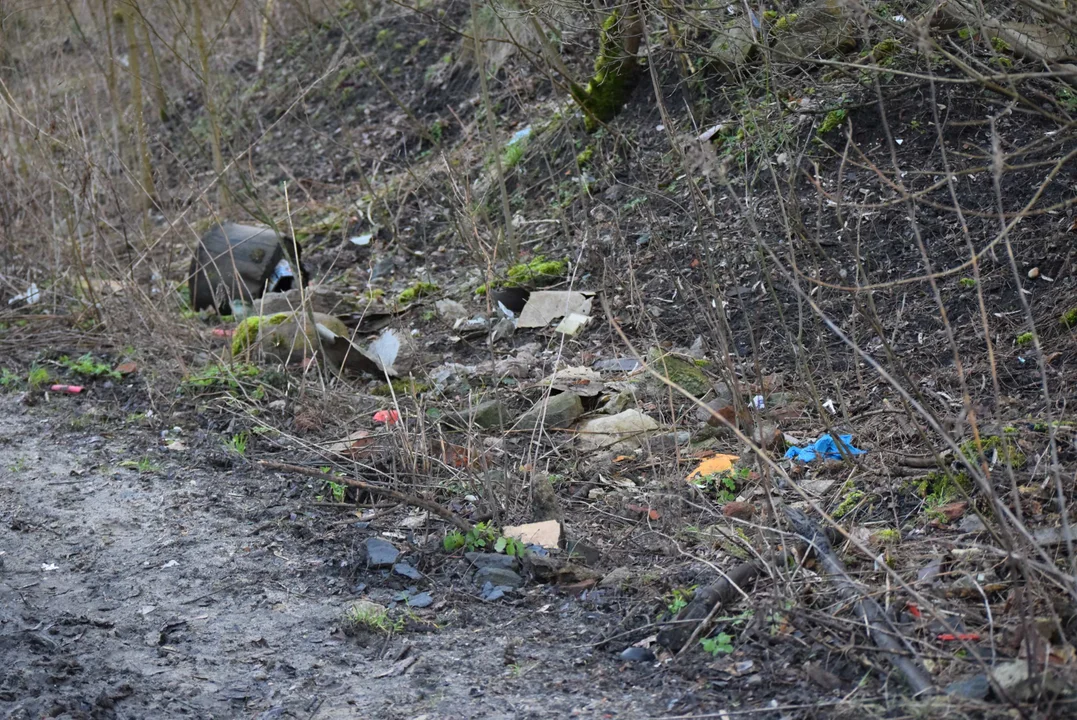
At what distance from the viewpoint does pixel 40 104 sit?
7109mm

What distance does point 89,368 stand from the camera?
230 inches

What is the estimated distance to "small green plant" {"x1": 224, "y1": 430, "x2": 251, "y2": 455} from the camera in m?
4.59

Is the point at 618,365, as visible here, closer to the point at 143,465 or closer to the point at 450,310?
the point at 450,310

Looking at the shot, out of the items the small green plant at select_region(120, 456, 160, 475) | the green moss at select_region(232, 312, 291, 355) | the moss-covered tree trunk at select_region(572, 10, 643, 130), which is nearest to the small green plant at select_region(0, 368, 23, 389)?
the green moss at select_region(232, 312, 291, 355)

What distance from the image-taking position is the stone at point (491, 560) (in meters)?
3.31

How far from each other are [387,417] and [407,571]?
3.02 ft

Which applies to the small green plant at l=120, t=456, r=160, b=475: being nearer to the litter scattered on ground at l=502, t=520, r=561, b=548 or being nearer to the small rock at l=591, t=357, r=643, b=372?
the litter scattered on ground at l=502, t=520, r=561, b=548

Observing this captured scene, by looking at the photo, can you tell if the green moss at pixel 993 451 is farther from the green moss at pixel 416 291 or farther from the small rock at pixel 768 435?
the green moss at pixel 416 291

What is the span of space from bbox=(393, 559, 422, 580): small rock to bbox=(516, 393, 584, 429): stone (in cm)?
119

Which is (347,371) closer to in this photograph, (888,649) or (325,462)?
(325,462)

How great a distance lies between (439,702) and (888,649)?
3.84 feet

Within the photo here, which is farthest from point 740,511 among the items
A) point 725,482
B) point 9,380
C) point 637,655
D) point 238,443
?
point 9,380

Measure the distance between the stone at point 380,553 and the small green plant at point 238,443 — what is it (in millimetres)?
1332

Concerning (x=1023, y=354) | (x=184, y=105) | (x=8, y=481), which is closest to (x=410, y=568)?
(x=8, y=481)
